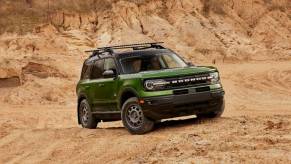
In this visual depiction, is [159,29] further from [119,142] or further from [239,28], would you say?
[119,142]

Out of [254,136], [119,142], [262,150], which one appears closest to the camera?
[262,150]

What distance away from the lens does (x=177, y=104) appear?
40.7 ft

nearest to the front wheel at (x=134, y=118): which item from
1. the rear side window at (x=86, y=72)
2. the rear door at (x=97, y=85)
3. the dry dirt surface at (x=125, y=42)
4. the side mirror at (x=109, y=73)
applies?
the side mirror at (x=109, y=73)

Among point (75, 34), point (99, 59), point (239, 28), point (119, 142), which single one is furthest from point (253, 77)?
point (119, 142)

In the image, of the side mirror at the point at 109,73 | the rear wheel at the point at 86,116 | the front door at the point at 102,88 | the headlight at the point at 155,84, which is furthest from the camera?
the rear wheel at the point at 86,116

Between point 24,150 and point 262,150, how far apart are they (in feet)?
19.5

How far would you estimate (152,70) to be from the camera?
532 inches

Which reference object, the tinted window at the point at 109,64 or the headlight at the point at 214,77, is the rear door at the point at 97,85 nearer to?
the tinted window at the point at 109,64

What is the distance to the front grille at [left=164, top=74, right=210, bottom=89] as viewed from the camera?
1251 centimetres

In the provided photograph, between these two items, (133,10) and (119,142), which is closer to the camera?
(119,142)

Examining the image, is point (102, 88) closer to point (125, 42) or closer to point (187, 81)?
point (187, 81)

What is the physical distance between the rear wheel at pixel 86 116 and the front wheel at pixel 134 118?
2.10 m

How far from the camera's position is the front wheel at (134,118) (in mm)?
12586

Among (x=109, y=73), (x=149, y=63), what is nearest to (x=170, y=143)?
(x=109, y=73)
